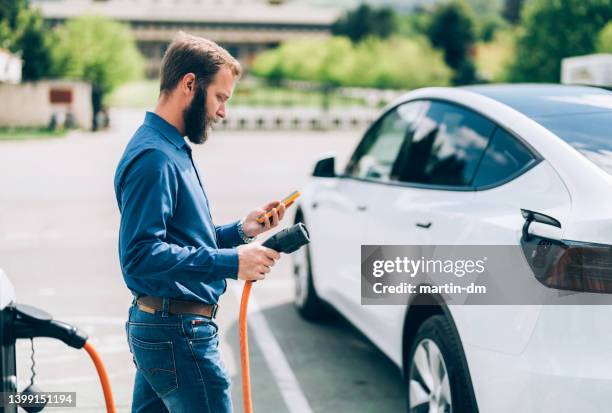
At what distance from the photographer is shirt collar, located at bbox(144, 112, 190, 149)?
8.60ft

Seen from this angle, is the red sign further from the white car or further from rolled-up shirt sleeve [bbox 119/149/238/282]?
rolled-up shirt sleeve [bbox 119/149/238/282]

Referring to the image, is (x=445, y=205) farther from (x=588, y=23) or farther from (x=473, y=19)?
(x=473, y=19)

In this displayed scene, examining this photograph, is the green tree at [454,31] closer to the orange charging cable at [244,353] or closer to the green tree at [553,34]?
the green tree at [553,34]

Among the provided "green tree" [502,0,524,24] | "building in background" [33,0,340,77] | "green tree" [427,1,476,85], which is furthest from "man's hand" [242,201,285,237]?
"green tree" [502,0,524,24]

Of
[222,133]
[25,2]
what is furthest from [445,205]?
[25,2]

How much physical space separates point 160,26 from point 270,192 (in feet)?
327

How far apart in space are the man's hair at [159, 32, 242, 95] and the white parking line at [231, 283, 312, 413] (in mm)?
2456

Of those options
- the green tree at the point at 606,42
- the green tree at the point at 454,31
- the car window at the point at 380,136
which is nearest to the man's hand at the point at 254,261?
the car window at the point at 380,136

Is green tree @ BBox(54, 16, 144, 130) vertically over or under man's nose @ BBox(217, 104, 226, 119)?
under

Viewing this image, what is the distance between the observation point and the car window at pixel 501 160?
11.2 feet

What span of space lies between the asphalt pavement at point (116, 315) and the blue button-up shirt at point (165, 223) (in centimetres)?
212

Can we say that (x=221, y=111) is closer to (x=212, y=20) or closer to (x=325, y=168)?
(x=325, y=168)

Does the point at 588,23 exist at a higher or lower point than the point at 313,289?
higher

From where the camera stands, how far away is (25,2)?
1318 inches
